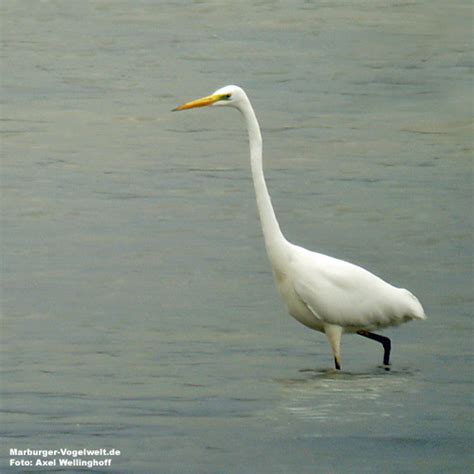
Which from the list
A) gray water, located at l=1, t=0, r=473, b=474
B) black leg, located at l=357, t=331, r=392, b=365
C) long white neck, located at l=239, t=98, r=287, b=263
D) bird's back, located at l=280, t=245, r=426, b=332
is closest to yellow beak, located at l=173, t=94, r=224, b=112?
long white neck, located at l=239, t=98, r=287, b=263

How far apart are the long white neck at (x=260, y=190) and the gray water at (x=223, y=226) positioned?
612 mm

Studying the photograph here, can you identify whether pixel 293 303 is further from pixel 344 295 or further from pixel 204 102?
pixel 204 102

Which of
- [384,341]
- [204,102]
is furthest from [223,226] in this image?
[204,102]

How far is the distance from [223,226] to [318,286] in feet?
8.65

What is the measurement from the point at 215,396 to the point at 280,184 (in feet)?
13.9

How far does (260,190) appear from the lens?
26.6ft

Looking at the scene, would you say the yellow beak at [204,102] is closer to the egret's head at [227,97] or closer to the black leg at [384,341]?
the egret's head at [227,97]

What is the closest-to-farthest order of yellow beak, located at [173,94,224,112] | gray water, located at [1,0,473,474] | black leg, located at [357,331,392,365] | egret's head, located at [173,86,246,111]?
1. gray water, located at [1,0,473,474]
2. yellow beak, located at [173,94,224,112]
3. egret's head, located at [173,86,246,111]
4. black leg, located at [357,331,392,365]

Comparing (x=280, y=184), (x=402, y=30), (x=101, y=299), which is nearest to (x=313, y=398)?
(x=101, y=299)

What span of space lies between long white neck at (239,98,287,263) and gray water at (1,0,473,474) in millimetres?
612

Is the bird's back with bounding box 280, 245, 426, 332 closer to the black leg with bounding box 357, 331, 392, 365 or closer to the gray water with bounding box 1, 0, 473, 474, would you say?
the black leg with bounding box 357, 331, 392, 365

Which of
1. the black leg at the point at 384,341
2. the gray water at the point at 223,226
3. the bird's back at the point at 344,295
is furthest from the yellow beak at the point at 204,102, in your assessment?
the black leg at the point at 384,341

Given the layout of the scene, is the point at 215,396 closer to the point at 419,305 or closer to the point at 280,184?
the point at 419,305

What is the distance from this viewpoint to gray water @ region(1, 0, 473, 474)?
7.34 metres
